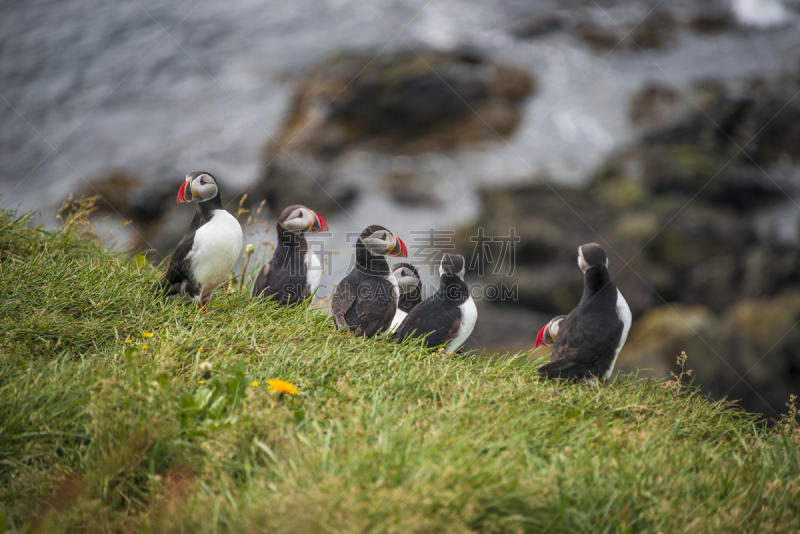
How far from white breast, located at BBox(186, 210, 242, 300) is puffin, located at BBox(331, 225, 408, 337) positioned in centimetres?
83

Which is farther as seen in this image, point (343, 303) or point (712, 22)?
point (712, 22)

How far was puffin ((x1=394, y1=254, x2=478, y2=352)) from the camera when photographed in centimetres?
387

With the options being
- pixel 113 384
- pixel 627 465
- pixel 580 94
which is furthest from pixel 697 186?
pixel 113 384

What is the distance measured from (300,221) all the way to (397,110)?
8.45 metres

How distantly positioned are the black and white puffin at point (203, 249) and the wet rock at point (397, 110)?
7485 mm

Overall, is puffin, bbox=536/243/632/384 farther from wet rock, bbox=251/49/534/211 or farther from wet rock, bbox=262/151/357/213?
wet rock, bbox=251/49/534/211

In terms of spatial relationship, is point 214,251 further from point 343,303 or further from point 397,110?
point 397,110

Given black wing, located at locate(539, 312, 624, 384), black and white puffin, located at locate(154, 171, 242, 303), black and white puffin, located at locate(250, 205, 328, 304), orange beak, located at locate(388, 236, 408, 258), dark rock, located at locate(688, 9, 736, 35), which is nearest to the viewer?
black wing, located at locate(539, 312, 624, 384)

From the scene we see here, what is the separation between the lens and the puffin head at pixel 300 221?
14.6 feet

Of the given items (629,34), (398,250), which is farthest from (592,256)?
(629,34)

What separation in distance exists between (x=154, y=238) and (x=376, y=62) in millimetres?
6574

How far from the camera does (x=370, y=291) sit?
158 inches

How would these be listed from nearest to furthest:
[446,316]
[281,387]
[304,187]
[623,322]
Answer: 1. [281,387]
2. [623,322]
3. [446,316]
4. [304,187]

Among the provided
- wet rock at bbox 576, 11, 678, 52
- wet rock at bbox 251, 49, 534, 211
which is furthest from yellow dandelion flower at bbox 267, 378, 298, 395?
wet rock at bbox 576, 11, 678, 52
